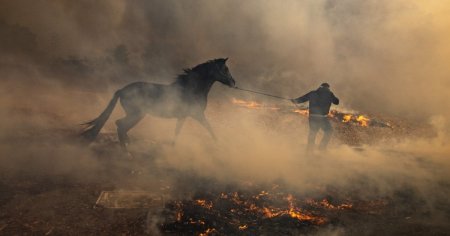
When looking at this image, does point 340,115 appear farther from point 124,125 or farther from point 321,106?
point 124,125

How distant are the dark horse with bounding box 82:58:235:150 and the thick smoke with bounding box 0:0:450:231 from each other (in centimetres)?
72

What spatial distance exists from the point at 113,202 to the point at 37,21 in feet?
47.3

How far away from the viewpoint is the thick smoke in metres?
7.52

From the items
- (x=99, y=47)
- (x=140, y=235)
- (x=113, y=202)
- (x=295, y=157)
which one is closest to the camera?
(x=140, y=235)

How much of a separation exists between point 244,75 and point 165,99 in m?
10.2

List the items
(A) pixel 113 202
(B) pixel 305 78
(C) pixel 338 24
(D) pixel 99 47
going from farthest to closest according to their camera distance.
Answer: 1. (C) pixel 338 24
2. (B) pixel 305 78
3. (D) pixel 99 47
4. (A) pixel 113 202

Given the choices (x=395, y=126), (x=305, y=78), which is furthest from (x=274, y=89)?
(x=395, y=126)

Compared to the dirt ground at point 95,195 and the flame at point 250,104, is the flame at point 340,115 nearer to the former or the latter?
the flame at point 250,104

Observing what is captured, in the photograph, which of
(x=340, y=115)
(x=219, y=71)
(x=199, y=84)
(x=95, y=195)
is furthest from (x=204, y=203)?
(x=340, y=115)

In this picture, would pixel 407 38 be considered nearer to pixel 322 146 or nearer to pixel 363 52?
pixel 363 52

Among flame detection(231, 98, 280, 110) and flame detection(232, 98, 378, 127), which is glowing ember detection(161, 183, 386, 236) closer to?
flame detection(232, 98, 378, 127)

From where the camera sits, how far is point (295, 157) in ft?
28.6

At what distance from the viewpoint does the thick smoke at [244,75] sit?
7.52m

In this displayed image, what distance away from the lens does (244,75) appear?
17.6 meters
